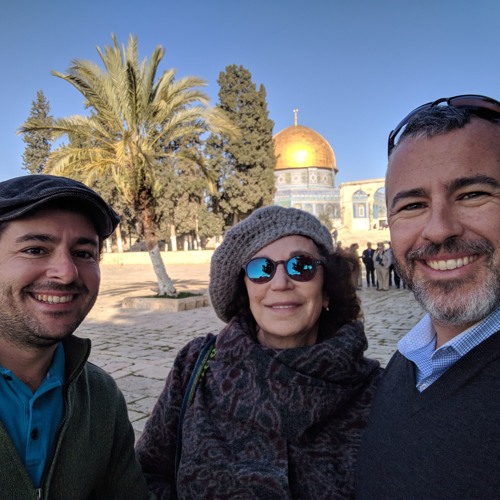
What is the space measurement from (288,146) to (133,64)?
40141 mm

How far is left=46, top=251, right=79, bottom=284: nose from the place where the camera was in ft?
4.60

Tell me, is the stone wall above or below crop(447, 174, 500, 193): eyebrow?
below

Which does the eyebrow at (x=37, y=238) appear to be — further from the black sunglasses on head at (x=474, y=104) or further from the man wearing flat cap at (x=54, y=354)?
the black sunglasses on head at (x=474, y=104)

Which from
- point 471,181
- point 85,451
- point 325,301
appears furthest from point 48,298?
point 471,181

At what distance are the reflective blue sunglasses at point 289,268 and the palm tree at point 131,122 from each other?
27.5ft

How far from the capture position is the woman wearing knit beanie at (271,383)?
1.39m

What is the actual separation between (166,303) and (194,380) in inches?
344

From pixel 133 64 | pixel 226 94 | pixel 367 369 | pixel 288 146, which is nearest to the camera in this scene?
pixel 367 369

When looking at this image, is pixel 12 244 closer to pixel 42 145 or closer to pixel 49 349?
pixel 49 349

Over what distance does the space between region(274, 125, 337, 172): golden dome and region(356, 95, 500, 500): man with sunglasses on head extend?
154 ft

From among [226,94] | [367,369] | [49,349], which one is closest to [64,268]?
[49,349]

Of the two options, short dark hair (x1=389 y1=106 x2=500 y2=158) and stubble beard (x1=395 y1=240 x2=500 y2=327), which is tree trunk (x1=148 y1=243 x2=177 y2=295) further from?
stubble beard (x1=395 y1=240 x2=500 y2=327)

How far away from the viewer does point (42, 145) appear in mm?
35250

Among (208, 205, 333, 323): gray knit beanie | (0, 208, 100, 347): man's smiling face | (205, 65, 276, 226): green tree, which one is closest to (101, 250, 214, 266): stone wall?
(205, 65, 276, 226): green tree
